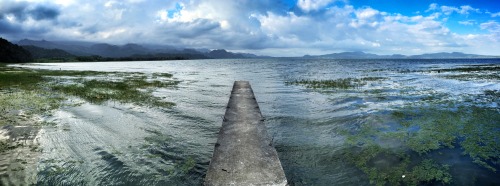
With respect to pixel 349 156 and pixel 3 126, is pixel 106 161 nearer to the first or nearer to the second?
pixel 3 126

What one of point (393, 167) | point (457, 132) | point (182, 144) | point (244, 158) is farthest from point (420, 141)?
point (182, 144)

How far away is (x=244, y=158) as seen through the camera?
7695 millimetres

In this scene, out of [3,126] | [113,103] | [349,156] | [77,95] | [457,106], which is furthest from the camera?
[77,95]

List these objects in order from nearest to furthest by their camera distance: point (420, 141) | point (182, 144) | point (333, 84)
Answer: point (182, 144)
point (420, 141)
point (333, 84)

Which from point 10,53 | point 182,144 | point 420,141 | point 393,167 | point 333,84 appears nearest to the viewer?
point 393,167

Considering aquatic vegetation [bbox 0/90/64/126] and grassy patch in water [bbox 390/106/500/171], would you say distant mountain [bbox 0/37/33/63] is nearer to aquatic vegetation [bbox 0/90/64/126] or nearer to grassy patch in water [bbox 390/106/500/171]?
aquatic vegetation [bbox 0/90/64/126]

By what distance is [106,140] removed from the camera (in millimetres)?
10047

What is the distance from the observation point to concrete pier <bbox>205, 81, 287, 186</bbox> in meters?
6.53

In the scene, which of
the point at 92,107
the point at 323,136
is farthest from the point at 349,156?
the point at 92,107

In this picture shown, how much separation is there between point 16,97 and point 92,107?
6.86 metres

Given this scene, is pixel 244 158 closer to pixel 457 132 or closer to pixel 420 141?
pixel 420 141

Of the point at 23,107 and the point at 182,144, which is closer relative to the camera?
the point at 182,144

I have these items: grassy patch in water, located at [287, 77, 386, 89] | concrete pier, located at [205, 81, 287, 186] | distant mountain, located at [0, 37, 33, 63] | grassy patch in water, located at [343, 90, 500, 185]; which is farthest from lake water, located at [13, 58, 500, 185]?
distant mountain, located at [0, 37, 33, 63]

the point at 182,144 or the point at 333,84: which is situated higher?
the point at 333,84
